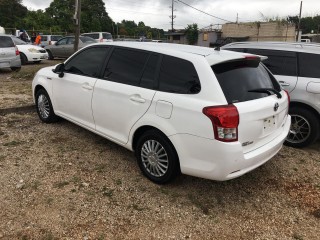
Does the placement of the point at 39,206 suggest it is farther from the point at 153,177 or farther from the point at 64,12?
the point at 64,12

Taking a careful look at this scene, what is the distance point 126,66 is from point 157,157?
1.31 metres

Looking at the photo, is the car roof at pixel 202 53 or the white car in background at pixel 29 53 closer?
the car roof at pixel 202 53

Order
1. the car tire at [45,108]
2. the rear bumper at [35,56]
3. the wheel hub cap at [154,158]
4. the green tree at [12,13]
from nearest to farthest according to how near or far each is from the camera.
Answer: the wheel hub cap at [154,158], the car tire at [45,108], the rear bumper at [35,56], the green tree at [12,13]

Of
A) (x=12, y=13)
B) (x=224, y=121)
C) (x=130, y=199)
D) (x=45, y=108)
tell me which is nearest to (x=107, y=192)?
(x=130, y=199)

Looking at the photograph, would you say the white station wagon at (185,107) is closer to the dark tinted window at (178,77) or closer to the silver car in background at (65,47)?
the dark tinted window at (178,77)

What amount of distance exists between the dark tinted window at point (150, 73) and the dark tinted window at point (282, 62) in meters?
2.61

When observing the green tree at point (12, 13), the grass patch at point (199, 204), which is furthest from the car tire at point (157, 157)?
the green tree at point (12, 13)

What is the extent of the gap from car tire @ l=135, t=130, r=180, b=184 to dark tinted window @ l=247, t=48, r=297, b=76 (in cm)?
289

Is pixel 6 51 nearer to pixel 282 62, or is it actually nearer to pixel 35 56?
pixel 35 56

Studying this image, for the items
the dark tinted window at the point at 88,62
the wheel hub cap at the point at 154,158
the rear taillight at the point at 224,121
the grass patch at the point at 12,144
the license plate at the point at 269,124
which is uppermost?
the dark tinted window at the point at 88,62

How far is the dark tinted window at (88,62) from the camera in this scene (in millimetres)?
4723

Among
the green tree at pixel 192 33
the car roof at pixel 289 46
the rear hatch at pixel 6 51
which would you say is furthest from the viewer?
the green tree at pixel 192 33

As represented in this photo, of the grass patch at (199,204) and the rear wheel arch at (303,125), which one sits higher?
Result: the rear wheel arch at (303,125)

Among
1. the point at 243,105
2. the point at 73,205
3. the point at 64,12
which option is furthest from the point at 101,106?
the point at 64,12
